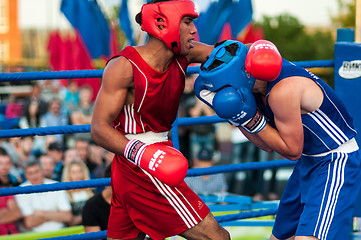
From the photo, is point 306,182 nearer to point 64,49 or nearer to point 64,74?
point 64,74

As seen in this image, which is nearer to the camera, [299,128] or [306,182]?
[299,128]

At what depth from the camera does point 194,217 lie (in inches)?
105

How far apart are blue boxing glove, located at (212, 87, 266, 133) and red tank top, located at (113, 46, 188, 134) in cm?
25

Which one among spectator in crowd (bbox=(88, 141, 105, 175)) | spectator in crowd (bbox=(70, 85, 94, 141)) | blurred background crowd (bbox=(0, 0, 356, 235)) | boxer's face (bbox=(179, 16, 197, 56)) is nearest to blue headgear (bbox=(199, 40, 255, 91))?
boxer's face (bbox=(179, 16, 197, 56))

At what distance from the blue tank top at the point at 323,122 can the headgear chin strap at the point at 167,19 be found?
51cm

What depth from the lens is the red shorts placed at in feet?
8.76

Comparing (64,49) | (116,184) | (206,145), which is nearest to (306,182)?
(116,184)

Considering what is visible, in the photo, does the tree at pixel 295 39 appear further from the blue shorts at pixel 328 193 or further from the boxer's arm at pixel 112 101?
the boxer's arm at pixel 112 101

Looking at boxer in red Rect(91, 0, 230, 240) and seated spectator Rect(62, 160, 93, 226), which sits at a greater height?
boxer in red Rect(91, 0, 230, 240)

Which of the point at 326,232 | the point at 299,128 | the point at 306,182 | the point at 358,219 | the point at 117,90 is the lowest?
the point at 358,219

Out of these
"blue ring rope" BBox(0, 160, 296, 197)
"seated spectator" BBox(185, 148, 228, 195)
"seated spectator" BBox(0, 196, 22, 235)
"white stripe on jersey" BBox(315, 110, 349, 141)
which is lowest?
"seated spectator" BBox(0, 196, 22, 235)

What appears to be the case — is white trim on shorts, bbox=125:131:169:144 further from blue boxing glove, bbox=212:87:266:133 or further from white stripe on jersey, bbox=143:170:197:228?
blue boxing glove, bbox=212:87:266:133

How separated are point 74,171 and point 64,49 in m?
10.3

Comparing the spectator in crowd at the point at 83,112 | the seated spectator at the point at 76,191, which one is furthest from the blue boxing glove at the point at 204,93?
the spectator in crowd at the point at 83,112
